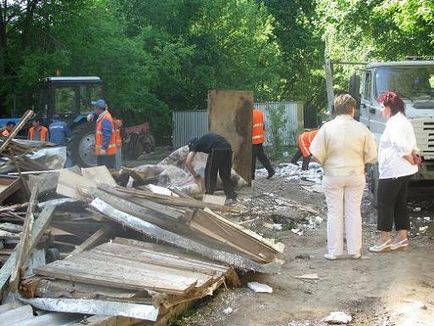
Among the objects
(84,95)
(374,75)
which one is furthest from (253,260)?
(84,95)

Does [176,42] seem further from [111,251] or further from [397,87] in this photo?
[111,251]

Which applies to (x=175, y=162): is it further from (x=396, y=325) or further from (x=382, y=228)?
(x=396, y=325)

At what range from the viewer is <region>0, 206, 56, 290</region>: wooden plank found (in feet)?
17.0

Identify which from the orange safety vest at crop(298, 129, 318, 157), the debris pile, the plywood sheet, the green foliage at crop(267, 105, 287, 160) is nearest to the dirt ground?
the debris pile

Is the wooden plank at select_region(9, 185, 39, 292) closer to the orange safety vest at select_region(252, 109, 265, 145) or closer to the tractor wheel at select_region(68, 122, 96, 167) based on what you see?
the orange safety vest at select_region(252, 109, 265, 145)

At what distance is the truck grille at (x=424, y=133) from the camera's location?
8750 millimetres

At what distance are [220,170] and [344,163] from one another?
3700mm

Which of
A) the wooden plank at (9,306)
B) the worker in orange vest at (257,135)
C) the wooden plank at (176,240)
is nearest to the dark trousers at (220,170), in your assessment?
the worker in orange vest at (257,135)

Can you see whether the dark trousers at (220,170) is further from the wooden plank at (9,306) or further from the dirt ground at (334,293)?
the wooden plank at (9,306)

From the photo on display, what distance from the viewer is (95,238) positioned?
6.29 metres

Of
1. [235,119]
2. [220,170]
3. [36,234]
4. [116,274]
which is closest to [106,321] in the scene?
[116,274]

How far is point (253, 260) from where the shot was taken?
588cm

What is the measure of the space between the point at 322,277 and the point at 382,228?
4.22 ft

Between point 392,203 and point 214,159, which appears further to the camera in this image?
point 214,159
